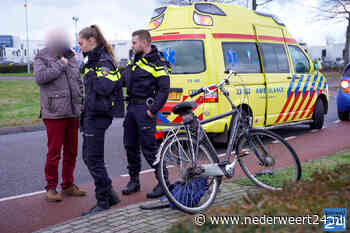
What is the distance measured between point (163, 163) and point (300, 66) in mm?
6506

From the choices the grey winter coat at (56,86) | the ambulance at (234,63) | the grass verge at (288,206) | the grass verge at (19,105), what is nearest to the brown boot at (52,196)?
the grey winter coat at (56,86)

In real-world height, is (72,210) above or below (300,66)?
below

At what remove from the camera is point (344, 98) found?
41.2ft

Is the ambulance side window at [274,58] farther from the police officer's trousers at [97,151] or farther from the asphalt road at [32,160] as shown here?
the police officer's trousers at [97,151]

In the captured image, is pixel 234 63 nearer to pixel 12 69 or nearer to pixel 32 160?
pixel 32 160

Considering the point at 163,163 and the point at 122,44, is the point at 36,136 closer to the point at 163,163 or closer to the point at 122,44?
the point at 163,163

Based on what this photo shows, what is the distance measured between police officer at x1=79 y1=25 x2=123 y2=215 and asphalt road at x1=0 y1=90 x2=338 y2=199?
1.51 meters

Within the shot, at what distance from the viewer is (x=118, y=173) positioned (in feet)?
23.2

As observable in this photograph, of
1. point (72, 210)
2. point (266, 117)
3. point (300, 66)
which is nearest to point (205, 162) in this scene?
point (72, 210)

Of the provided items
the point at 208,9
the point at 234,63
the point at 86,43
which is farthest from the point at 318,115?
the point at 86,43

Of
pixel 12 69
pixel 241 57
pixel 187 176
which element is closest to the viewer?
pixel 187 176

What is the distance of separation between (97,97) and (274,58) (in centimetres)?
554

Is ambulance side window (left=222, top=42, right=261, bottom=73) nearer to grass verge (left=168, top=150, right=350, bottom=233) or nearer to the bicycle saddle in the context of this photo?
the bicycle saddle

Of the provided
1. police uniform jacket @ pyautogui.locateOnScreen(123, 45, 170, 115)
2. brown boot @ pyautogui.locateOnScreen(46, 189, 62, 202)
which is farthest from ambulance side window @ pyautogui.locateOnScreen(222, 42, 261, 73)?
brown boot @ pyautogui.locateOnScreen(46, 189, 62, 202)
